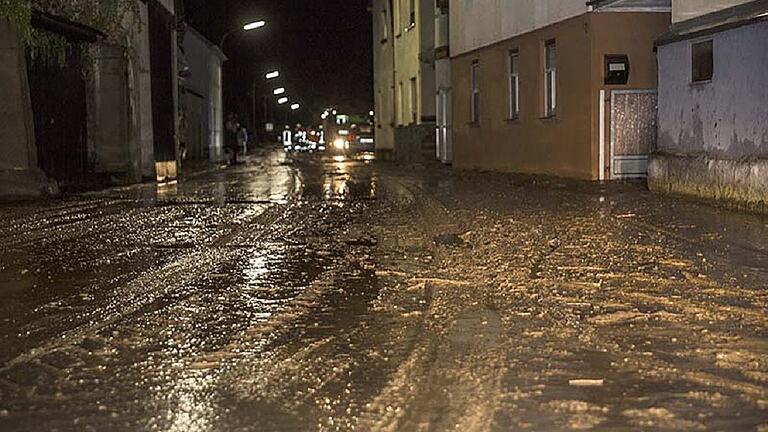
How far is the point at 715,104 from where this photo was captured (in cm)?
1574

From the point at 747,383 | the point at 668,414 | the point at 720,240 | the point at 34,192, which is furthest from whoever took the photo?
the point at 34,192

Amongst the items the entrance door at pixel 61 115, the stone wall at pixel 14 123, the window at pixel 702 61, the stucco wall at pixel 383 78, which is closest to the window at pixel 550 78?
the window at pixel 702 61

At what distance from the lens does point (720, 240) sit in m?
11.4

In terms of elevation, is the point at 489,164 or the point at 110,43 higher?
the point at 110,43

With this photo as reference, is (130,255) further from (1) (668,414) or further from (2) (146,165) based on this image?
(2) (146,165)

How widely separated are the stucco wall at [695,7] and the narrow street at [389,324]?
A: 129 inches

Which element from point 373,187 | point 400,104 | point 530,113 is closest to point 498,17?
point 530,113

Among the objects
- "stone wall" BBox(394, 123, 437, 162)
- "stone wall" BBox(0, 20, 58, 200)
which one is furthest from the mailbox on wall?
"stone wall" BBox(394, 123, 437, 162)

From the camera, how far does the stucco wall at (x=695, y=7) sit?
15.2 metres

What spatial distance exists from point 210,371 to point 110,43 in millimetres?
20083

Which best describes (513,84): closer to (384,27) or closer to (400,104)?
(400,104)

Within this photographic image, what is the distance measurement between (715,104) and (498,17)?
1356cm

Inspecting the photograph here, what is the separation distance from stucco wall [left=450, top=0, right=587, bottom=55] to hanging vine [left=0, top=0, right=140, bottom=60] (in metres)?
9.72

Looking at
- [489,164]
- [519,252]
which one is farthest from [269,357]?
[489,164]
